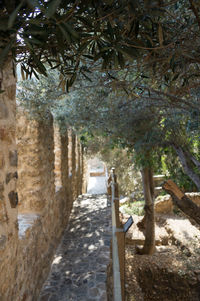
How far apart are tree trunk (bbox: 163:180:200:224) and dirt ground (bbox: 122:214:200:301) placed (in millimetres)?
2493

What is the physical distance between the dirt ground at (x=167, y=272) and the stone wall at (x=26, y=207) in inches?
97.3

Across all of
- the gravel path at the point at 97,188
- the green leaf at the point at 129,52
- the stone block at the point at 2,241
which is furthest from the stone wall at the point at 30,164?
the gravel path at the point at 97,188

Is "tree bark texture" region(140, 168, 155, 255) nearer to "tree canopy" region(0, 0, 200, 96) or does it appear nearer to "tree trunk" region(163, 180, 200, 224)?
"tree trunk" region(163, 180, 200, 224)

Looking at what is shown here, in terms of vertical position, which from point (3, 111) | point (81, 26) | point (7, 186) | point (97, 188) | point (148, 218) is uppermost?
point (81, 26)

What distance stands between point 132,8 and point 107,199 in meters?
7.98

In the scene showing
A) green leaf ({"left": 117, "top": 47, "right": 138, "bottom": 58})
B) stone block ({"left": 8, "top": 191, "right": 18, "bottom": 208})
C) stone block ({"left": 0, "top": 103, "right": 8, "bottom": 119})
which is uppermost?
green leaf ({"left": 117, "top": 47, "right": 138, "bottom": 58})

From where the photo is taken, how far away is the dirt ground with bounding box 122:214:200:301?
5.88 metres

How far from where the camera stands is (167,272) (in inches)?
249

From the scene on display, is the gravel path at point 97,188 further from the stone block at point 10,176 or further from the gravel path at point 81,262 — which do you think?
the stone block at point 10,176

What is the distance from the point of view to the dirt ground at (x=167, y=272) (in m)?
5.88

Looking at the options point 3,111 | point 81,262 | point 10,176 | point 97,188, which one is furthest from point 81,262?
Result: point 97,188

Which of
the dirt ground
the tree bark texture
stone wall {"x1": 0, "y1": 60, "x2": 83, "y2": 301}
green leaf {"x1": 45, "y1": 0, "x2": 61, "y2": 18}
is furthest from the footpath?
green leaf {"x1": 45, "y1": 0, "x2": 61, "y2": 18}

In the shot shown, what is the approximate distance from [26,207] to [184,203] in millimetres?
2676

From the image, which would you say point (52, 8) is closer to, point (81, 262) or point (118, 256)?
point (118, 256)
